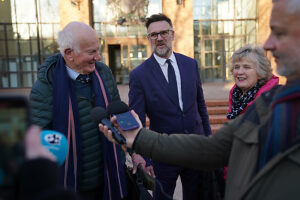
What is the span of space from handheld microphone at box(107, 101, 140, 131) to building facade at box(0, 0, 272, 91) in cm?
801

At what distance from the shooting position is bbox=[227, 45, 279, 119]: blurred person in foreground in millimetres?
2439

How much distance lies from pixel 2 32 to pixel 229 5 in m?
8.55

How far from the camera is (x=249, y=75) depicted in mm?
2465

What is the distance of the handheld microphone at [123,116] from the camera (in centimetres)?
132

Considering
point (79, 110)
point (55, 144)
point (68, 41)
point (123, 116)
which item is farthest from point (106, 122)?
point (68, 41)

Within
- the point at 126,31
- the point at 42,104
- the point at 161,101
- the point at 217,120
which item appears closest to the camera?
the point at 42,104

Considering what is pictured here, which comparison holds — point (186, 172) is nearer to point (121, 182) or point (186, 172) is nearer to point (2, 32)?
point (121, 182)

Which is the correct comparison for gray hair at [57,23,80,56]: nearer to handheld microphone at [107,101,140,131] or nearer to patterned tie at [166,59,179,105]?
handheld microphone at [107,101,140,131]

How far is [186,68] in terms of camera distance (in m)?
2.60

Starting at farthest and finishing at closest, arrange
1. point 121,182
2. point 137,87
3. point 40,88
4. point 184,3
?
1. point 184,3
2. point 137,87
3. point 121,182
4. point 40,88

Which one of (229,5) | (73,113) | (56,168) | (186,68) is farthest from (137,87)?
(229,5)

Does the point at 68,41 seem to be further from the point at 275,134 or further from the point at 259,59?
the point at 259,59

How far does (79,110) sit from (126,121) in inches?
26.6

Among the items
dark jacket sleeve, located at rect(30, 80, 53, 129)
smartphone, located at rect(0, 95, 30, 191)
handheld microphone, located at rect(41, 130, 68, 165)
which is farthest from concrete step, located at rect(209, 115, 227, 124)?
smartphone, located at rect(0, 95, 30, 191)
